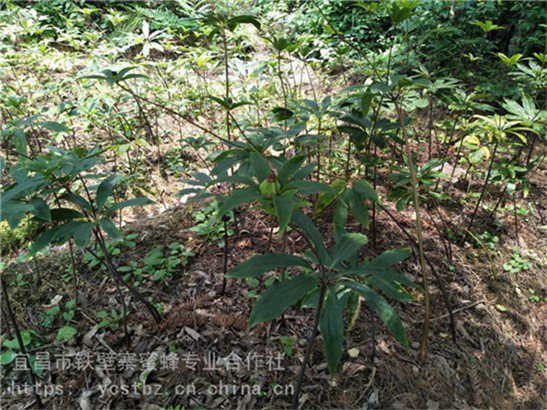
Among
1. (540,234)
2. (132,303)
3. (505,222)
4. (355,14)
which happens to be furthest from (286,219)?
(355,14)

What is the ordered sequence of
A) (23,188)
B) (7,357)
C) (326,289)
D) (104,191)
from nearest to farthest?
(326,289)
(23,188)
(104,191)
(7,357)

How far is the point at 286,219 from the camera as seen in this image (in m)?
0.84

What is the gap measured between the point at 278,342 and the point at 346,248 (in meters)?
0.69

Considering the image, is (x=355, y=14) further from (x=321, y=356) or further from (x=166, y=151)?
(x=321, y=356)

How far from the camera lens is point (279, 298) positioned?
3.10 ft

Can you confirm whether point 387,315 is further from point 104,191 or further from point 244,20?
point 244,20

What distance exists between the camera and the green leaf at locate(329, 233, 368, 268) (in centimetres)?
113

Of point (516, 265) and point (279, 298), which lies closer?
point (279, 298)

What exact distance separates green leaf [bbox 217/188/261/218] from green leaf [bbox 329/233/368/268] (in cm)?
36

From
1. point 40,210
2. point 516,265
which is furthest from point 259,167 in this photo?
point 516,265

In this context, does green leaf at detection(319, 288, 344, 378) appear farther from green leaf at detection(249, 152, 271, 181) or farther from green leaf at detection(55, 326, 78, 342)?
green leaf at detection(55, 326, 78, 342)

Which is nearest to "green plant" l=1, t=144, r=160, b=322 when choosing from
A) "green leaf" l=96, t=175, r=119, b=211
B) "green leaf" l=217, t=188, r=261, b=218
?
"green leaf" l=96, t=175, r=119, b=211

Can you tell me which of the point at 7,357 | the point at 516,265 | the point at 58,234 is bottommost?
the point at 7,357

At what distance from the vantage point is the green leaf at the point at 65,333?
157 cm
